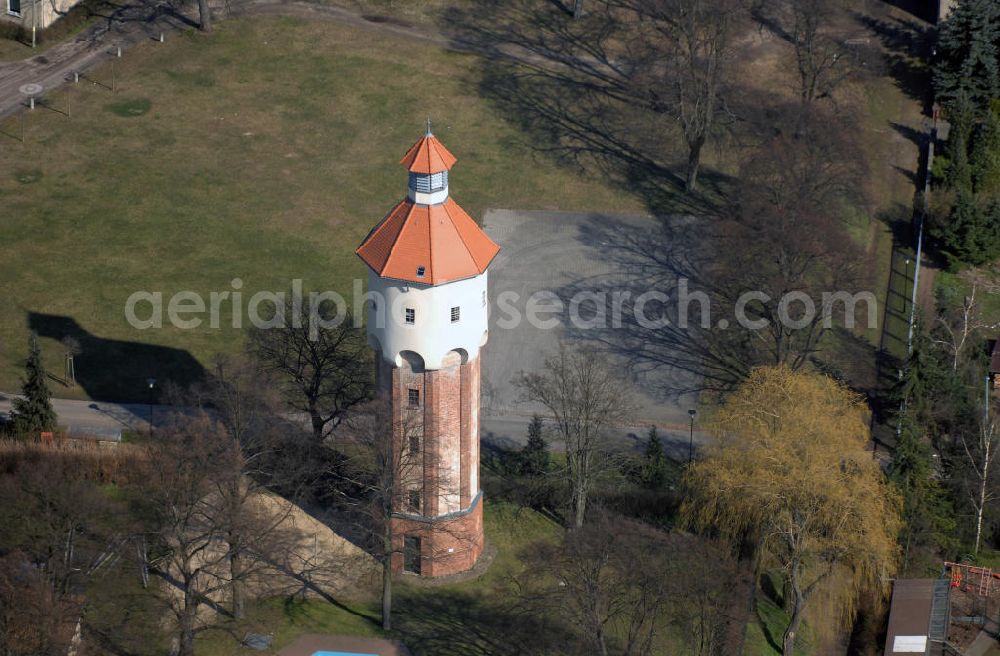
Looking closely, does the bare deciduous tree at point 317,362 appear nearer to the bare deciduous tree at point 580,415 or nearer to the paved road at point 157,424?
the paved road at point 157,424

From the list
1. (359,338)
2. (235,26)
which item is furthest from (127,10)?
(359,338)

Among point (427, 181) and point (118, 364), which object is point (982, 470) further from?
point (118, 364)

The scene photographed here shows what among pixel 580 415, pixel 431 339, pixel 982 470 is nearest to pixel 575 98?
pixel 580 415

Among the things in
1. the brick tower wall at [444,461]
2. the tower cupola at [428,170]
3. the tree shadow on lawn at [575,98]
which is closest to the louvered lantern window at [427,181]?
the tower cupola at [428,170]

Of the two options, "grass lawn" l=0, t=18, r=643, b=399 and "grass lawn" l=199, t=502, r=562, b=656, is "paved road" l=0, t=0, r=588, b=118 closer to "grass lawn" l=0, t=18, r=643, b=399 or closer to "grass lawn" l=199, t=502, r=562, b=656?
"grass lawn" l=0, t=18, r=643, b=399

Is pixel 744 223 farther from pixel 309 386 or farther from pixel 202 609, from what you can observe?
pixel 202 609

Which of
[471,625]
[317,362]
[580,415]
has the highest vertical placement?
[317,362]
